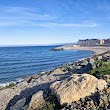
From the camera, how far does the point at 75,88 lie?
13641 mm

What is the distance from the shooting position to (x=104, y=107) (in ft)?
38.7

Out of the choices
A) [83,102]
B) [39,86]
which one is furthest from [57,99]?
[39,86]

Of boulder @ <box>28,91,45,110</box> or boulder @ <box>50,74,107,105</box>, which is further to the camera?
boulder @ <box>28,91,45,110</box>

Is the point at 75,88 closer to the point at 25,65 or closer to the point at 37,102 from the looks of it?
the point at 37,102

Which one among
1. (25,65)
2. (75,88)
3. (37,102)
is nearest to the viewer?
(75,88)

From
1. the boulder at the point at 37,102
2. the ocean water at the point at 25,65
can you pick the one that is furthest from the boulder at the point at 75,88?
the ocean water at the point at 25,65

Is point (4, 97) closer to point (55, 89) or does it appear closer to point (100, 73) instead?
point (55, 89)

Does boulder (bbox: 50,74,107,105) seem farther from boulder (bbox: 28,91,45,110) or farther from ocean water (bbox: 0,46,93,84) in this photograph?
ocean water (bbox: 0,46,93,84)

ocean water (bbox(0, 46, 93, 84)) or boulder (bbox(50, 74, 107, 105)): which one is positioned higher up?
boulder (bbox(50, 74, 107, 105))

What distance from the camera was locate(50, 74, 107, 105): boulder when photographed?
1319 cm

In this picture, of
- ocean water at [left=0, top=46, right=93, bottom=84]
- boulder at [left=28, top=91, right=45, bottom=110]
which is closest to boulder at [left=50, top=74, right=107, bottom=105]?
boulder at [left=28, top=91, right=45, bottom=110]

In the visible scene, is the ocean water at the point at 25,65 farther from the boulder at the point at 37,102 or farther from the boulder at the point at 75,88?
the boulder at the point at 75,88

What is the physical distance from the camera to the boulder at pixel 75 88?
13188mm

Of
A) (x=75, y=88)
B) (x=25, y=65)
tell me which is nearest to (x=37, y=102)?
(x=75, y=88)
